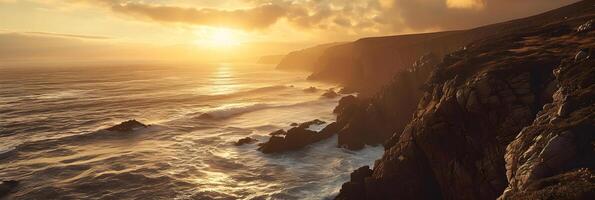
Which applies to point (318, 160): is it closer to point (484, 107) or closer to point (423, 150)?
point (423, 150)

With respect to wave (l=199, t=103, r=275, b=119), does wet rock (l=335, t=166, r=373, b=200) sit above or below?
below

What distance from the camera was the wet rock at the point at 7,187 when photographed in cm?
3298

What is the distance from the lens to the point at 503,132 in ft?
62.8

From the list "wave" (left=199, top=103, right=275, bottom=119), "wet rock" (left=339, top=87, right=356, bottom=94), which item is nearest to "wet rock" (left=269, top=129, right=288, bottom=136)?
"wave" (left=199, top=103, right=275, bottom=119)

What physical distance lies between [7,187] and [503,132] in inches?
1481

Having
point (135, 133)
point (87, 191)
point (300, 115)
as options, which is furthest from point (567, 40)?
point (135, 133)

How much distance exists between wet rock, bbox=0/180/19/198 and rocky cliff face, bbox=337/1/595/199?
91.2 feet

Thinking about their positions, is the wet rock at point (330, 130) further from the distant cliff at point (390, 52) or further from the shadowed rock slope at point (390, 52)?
the distant cliff at point (390, 52)

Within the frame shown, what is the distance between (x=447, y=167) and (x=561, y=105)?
8.80 m

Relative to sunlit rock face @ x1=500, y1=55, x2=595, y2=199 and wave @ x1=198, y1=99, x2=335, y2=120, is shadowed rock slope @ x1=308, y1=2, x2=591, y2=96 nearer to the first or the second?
wave @ x1=198, y1=99, x2=335, y2=120

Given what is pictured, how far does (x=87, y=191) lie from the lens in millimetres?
33438

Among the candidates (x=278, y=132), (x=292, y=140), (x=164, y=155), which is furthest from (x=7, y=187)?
(x=278, y=132)

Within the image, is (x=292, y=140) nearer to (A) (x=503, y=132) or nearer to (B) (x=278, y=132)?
(B) (x=278, y=132)

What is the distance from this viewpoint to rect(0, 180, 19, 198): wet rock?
33.0m
